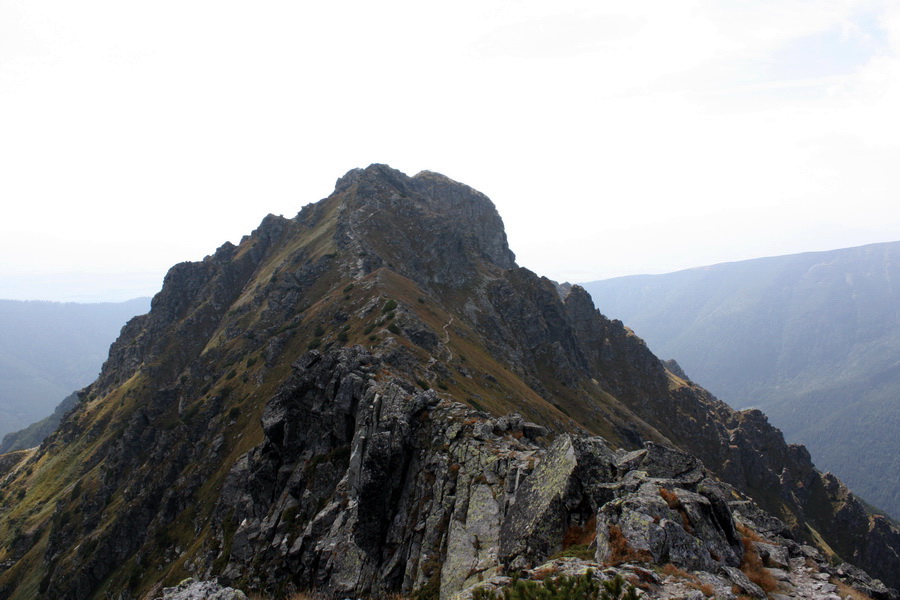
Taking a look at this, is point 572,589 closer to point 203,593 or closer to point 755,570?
point 755,570

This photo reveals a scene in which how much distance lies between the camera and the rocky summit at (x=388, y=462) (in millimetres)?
21891

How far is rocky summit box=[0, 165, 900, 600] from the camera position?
21891 mm

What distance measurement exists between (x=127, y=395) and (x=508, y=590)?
574ft

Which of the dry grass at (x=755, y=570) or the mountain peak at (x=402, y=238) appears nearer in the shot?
the dry grass at (x=755, y=570)

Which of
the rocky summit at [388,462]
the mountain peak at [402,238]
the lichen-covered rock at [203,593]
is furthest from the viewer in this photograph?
the mountain peak at [402,238]

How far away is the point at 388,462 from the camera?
3466 centimetres

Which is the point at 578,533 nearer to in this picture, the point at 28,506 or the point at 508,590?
the point at 508,590

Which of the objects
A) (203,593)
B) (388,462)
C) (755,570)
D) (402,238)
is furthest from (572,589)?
(402,238)

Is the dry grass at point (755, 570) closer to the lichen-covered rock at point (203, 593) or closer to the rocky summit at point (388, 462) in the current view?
the rocky summit at point (388, 462)

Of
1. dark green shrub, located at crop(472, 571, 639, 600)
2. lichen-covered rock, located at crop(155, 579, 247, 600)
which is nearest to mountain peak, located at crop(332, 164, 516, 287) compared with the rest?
lichen-covered rock, located at crop(155, 579, 247, 600)

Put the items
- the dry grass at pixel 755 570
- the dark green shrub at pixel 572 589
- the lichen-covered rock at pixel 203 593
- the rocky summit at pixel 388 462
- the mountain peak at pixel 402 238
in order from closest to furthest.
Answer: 1. the dark green shrub at pixel 572 589
2. the dry grass at pixel 755 570
3. the rocky summit at pixel 388 462
4. the lichen-covered rock at pixel 203 593
5. the mountain peak at pixel 402 238

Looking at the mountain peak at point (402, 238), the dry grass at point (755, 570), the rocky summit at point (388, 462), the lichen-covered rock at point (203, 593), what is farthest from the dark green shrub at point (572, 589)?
the mountain peak at point (402, 238)

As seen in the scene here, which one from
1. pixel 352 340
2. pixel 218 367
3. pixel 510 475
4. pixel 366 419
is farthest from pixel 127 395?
pixel 510 475

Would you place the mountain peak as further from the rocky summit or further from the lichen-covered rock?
the lichen-covered rock
